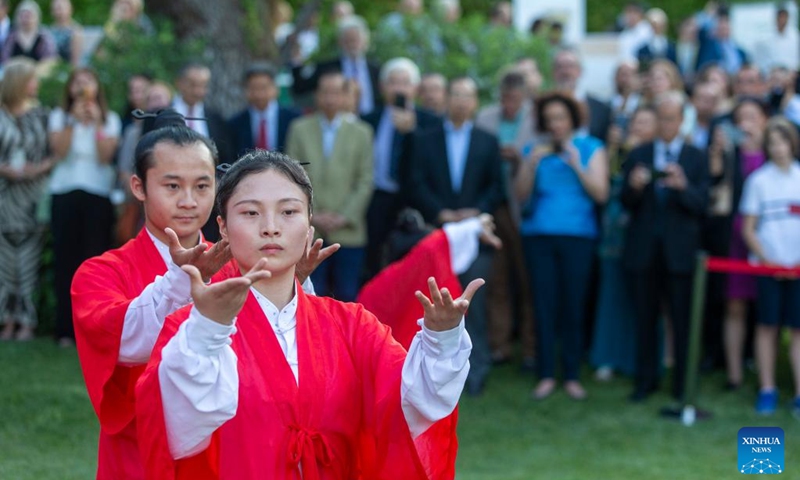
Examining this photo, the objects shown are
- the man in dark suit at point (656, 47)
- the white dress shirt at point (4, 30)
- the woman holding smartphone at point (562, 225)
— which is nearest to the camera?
the woman holding smartphone at point (562, 225)

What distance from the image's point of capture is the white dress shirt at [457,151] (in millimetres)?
9312

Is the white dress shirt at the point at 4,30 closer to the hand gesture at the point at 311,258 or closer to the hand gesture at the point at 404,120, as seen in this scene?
the hand gesture at the point at 404,120

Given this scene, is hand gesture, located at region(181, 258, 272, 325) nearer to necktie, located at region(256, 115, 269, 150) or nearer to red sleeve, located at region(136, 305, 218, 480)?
red sleeve, located at region(136, 305, 218, 480)

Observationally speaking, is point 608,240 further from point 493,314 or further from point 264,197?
point 264,197

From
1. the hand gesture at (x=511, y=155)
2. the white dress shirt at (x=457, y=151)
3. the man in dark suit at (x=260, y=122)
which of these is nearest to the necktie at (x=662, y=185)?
the hand gesture at (x=511, y=155)

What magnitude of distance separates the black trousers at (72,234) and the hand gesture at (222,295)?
23.2 feet

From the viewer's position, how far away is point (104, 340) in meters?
4.27

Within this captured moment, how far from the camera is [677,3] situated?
90.2 ft

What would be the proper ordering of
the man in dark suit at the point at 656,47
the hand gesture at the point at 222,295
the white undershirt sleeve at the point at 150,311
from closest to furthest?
1. the hand gesture at the point at 222,295
2. the white undershirt sleeve at the point at 150,311
3. the man in dark suit at the point at 656,47

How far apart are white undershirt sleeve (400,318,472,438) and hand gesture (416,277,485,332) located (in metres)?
0.02

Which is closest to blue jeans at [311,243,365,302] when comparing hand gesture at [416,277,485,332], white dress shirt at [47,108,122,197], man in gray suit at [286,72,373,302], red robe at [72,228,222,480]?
man in gray suit at [286,72,373,302]

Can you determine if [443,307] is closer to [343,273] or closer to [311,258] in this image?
[311,258]

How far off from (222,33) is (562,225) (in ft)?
15.1

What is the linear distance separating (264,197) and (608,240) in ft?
20.5
